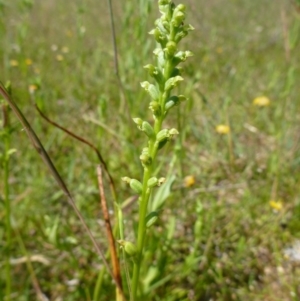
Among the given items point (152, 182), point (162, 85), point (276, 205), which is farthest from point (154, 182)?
point (276, 205)

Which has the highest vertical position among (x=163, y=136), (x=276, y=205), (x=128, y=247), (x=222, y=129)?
(x=163, y=136)

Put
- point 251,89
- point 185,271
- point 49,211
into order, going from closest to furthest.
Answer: point 185,271 → point 49,211 → point 251,89

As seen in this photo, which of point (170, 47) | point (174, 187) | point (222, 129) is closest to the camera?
point (170, 47)

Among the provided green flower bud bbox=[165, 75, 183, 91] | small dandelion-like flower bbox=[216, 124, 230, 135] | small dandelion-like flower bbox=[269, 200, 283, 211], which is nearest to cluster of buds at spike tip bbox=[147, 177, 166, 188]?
green flower bud bbox=[165, 75, 183, 91]

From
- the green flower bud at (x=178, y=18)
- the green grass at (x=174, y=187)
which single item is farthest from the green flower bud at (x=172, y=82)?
the green grass at (x=174, y=187)

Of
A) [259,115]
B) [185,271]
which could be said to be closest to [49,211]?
[185,271]

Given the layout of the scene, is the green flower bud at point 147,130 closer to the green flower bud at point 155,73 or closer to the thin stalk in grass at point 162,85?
the thin stalk in grass at point 162,85

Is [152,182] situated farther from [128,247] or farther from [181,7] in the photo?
[181,7]

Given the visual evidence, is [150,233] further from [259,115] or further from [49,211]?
[259,115]
